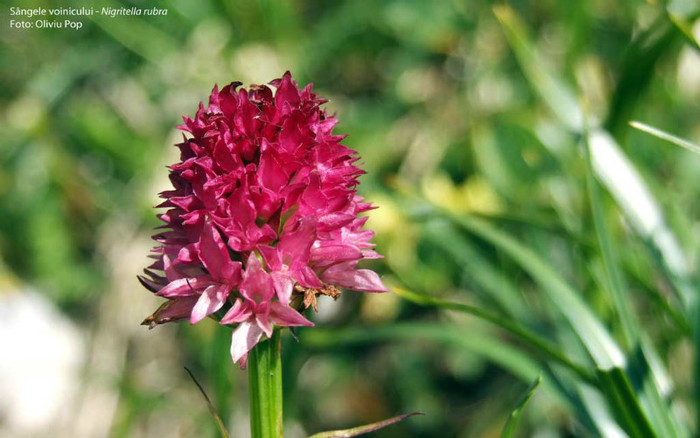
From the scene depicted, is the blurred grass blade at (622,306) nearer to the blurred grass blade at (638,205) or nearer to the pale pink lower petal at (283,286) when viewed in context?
the blurred grass blade at (638,205)

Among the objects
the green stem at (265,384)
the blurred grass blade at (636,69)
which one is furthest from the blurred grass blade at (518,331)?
the blurred grass blade at (636,69)

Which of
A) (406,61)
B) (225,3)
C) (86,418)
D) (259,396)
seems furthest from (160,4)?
(259,396)

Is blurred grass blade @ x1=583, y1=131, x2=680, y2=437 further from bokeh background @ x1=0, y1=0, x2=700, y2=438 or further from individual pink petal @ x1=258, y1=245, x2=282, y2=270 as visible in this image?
bokeh background @ x1=0, y1=0, x2=700, y2=438

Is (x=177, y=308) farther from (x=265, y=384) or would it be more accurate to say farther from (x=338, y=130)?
(x=338, y=130)

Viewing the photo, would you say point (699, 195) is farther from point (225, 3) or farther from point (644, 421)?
point (225, 3)

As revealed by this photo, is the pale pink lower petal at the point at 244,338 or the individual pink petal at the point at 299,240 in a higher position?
the individual pink petal at the point at 299,240

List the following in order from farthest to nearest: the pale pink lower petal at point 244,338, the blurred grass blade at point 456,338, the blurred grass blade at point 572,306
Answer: the blurred grass blade at point 456,338, the blurred grass blade at point 572,306, the pale pink lower petal at point 244,338

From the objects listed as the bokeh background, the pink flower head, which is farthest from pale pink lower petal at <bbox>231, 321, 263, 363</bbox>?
the bokeh background
